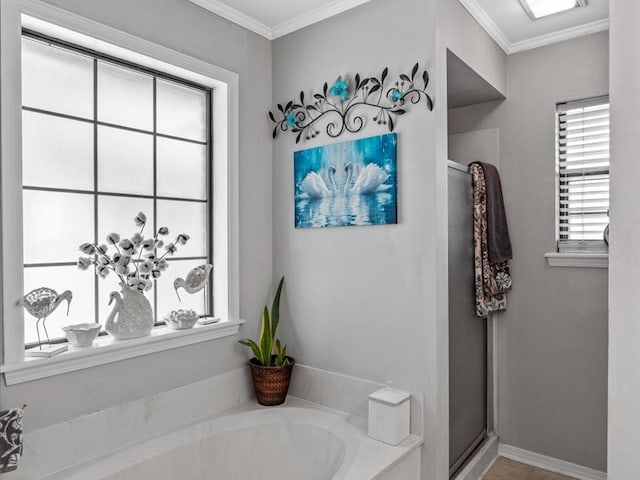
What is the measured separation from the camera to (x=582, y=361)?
2459mm

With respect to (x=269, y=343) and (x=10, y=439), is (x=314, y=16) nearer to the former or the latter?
(x=269, y=343)

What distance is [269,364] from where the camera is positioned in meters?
2.32

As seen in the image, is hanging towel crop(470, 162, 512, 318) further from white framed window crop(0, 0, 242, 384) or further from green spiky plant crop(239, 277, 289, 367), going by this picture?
white framed window crop(0, 0, 242, 384)

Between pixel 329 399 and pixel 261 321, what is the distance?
557 mm

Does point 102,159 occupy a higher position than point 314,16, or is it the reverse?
point 314,16

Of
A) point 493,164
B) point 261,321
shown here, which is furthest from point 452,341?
point 493,164

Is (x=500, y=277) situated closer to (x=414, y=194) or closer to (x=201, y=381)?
(x=414, y=194)

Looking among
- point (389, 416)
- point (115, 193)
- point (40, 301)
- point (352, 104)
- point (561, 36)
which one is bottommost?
point (389, 416)

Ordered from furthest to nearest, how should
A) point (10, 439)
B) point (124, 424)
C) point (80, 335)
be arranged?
point (124, 424), point (80, 335), point (10, 439)

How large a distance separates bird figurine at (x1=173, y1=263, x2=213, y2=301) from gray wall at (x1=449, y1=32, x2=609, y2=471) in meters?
1.79

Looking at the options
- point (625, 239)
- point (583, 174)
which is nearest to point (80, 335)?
point (625, 239)

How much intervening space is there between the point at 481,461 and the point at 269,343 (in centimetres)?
137

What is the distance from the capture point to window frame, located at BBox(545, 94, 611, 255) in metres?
2.41

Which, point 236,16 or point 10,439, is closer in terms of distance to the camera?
point 10,439
